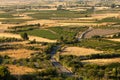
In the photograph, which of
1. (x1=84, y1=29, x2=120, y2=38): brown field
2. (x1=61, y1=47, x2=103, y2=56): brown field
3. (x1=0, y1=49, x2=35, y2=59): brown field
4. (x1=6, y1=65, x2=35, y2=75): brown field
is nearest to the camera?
(x1=6, y1=65, x2=35, y2=75): brown field

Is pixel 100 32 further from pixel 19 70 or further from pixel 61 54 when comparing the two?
pixel 19 70

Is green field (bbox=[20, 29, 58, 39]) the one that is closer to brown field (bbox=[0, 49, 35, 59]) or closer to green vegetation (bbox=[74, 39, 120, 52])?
green vegetation (bbox=[74, 39, 120, 52])

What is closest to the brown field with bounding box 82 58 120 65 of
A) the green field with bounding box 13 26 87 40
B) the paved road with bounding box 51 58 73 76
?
the paved road with bounding box 51 58 73 76

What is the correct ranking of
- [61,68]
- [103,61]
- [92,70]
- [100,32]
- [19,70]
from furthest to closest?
[100,32] < [103,61] < [61,68] < [19,70] < [92,70]

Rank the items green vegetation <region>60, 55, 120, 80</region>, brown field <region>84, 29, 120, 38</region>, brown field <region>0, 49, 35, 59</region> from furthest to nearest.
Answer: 1. brown field <region>84, 29, 120, 38</region>
2. brown field <region>0, 49, 35, 59</region>
3. green vegetation <region>60, 55, 120, 80</region>

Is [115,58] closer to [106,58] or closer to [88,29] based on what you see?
[106,58]

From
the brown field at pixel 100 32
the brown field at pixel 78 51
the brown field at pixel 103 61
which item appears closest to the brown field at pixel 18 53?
the brown field at pixel 78 51

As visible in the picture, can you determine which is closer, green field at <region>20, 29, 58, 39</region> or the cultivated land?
the cultivated land

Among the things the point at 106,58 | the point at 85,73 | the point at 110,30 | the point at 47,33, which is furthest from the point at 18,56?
the point at 110,30

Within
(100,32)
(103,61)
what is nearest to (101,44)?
(103,61)

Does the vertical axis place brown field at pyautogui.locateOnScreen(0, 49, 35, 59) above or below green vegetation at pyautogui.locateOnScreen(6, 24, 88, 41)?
above

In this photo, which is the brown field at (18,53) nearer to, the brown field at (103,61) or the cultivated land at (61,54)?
the cultivated land at (61,54)
